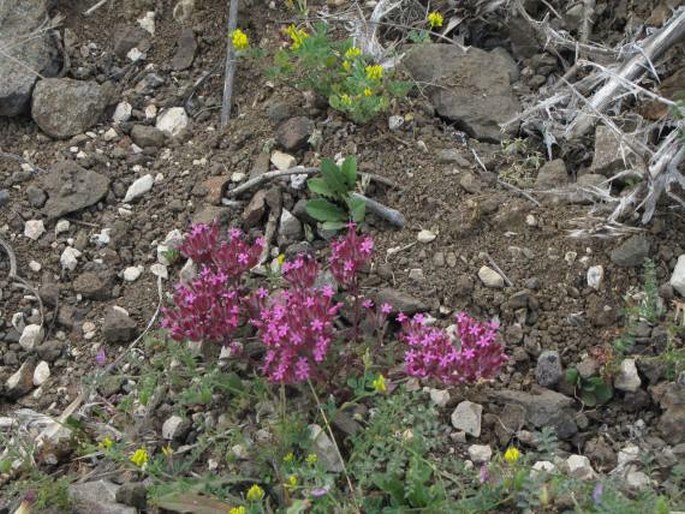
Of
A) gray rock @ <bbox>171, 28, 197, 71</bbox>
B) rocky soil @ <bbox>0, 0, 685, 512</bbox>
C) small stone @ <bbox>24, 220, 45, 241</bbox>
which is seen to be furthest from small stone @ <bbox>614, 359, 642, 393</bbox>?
gray rock @ <bbox>171, 28, 197, 71</bbox>

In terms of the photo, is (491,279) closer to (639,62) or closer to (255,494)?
(639,62)

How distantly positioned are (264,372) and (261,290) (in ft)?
1.15

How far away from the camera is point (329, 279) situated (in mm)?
4113

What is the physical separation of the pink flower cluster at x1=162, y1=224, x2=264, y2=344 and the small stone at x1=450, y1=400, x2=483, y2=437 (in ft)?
2.86

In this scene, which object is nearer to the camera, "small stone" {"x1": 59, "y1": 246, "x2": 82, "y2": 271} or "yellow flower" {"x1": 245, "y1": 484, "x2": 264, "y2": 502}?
"yellow flower" {"x1": 245, "y1": 484, "x2": 264, "y2": 502}

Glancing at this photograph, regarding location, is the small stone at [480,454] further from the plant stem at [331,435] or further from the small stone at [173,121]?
the small stone at [173,121]

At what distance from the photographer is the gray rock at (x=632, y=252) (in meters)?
4.07

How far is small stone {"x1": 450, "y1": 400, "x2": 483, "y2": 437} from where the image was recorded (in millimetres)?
3730

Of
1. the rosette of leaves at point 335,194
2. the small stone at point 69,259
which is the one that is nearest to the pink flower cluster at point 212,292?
the rosette of leaves at point 335,194

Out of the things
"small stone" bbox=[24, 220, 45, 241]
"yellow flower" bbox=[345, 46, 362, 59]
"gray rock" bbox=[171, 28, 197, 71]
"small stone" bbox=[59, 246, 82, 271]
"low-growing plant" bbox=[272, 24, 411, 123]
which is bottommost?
"small stone" bbox=[59, 246, 82, 271]

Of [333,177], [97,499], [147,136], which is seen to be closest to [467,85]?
[333,177]

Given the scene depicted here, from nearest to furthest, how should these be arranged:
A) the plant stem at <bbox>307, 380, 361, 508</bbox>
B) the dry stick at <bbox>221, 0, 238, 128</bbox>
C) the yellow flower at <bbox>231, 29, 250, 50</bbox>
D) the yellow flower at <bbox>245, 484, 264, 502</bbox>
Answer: the yellow flower at <bbox>245, 484, 264, 502</bbox> < the plant stem at <bbox>307, 380, 361, 508</bbox> < the yellow flower at <bbox>231, 29, 250, 50</bbox> < the dry stick at <bbox>221, 0, 238, 128</bbox>

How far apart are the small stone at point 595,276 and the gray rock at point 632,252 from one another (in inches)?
3.1

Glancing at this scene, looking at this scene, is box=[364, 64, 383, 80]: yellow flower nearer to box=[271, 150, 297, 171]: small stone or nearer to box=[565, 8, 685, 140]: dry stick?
box=[271, 150, 297, 171]: small stone
